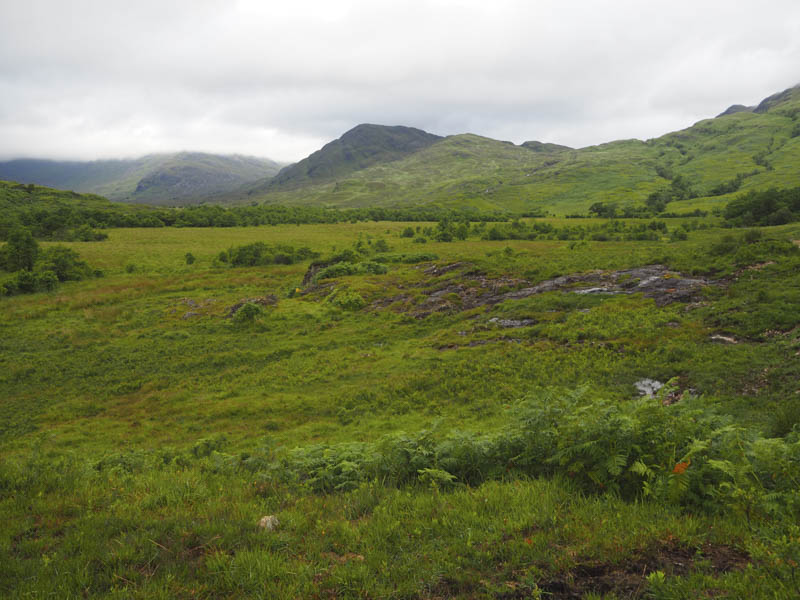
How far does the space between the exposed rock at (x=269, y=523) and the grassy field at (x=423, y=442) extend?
0.05m

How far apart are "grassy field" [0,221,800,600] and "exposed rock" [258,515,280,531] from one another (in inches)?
2.2

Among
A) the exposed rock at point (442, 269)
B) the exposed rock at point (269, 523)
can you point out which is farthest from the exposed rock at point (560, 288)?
the exposed rock at point (269, 523)

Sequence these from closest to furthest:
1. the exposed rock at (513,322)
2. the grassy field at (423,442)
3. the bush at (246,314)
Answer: the grassy field at (423,442)
the exposed rock at (513,322)
the bush at (246,314)

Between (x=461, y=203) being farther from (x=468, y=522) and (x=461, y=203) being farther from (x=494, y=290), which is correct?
(x=468, y=522)

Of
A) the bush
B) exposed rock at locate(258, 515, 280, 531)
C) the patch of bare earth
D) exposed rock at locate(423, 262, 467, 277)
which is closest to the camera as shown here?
the patch of bare earth

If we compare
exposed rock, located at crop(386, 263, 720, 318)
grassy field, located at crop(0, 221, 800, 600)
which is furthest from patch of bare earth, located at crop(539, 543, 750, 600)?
exposed rock, located at crop(386, 263, 720, 318)

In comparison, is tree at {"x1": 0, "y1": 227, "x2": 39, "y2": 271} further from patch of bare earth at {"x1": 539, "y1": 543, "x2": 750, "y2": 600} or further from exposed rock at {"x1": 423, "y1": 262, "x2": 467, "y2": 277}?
patch of bare earth at {"x1": 539, "y1": 543, "x2": 750, "y2": 600}

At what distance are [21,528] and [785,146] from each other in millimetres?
266269

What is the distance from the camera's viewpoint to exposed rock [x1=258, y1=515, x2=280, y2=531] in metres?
6.23

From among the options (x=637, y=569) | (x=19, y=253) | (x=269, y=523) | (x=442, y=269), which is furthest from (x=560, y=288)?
(x=19, y=253)

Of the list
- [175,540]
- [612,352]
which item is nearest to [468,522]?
[175,540]

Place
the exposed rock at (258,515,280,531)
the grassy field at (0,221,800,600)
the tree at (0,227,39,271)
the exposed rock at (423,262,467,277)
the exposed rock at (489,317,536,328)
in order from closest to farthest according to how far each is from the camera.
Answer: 1. the grassy field at (0,221,800,600)
2. the exposed rock at (258,515,280,531)
3. the exposed rock at (489,317,536,328)
4. the exposed rock at (423,262,467,277)
5. the tree at (0,227,39,271)

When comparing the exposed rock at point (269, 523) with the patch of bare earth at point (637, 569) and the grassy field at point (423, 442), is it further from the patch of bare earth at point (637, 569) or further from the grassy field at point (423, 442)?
the patch of bare earth at point (637, 569)

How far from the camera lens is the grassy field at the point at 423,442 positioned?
16.4 feet
